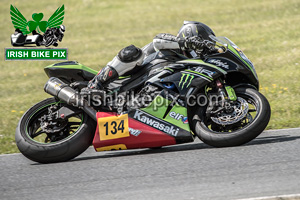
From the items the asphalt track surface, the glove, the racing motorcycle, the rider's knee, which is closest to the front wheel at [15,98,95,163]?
the racing motorcycle

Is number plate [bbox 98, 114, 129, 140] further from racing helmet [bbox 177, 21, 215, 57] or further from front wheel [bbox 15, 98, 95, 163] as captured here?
racing helmet [bbox 177, 21, 215, 57]

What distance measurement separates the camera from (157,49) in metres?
6.05

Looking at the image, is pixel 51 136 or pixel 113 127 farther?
pixel 51 136

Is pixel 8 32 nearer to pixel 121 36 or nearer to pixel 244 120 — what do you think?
pixel 121 36

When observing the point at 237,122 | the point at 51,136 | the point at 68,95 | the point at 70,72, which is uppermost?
the point at 70,72

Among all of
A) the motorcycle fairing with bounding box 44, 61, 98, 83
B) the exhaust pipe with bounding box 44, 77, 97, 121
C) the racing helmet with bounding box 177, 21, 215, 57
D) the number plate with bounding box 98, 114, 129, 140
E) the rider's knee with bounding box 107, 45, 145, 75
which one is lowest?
the number plate with bounding box 98, 114, 129, 140

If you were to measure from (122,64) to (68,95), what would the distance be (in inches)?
28.4

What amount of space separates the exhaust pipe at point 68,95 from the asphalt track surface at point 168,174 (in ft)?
1.86

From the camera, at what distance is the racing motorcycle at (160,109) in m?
5.70

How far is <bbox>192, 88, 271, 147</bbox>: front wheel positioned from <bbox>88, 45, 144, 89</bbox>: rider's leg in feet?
2.98

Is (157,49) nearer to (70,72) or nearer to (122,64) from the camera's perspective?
(122,64)

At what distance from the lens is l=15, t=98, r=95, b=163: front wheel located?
571 cm

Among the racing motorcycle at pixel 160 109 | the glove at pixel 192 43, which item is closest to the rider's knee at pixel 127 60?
the racing motorcycle at pixel 160 109

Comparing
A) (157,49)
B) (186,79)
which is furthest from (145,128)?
(157,49)
